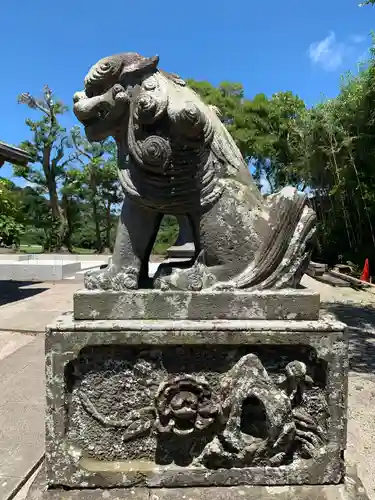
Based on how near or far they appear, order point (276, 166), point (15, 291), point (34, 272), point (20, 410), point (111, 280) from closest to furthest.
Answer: point (111, 280) < point (20, 410) < point (15, 291) < point (34, 272) < point (276, 166)

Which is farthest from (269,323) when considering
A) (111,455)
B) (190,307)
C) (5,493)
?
(5,493)

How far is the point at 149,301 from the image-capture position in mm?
2059

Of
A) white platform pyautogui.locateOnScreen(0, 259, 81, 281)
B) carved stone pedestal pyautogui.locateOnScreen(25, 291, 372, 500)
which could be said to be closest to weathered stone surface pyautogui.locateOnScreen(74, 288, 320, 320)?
carved stone pedestal pyautogui.locateOnScreen(25, 291, 372, 500)

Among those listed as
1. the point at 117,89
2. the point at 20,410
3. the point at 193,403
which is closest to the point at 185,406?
the point at 193,403

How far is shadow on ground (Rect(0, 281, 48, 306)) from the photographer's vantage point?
28.9 feet

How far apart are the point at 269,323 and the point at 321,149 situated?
15.2m

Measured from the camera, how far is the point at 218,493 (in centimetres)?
196

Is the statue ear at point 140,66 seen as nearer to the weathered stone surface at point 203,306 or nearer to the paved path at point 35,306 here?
the weathered stone surface at point 203,306

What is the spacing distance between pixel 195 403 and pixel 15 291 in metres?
8.64

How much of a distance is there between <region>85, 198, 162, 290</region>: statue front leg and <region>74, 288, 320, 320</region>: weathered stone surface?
0.14 meters

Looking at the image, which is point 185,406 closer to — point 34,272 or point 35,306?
point 35,306

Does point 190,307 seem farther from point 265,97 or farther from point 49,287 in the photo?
point 265,97

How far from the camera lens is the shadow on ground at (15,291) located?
28.9 feet

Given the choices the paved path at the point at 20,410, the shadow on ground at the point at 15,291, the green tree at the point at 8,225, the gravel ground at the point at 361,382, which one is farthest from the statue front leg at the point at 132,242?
the green tree at the point at 8,225
